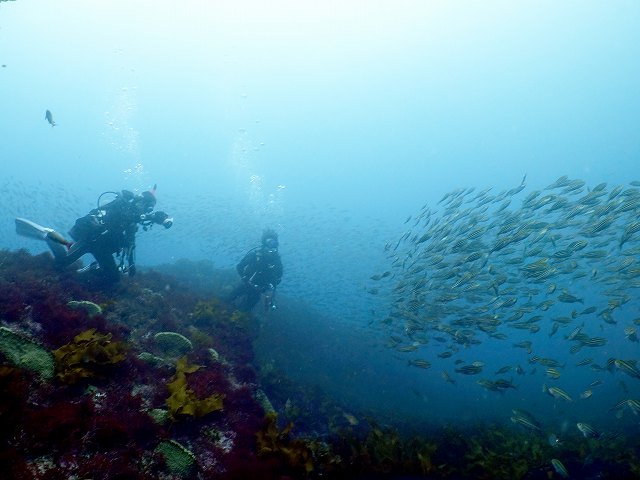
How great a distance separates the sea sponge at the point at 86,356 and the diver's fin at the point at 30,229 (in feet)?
20.7

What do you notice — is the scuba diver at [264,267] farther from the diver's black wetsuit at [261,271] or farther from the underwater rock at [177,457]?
the underwater rock at [177,457]

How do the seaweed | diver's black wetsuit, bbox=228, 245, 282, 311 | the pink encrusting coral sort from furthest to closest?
diver's black wetsuit, bbox=228, 245, 282, 311, the seaweed, the pink encrusting coral

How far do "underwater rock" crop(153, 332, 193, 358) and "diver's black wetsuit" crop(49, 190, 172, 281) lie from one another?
3.55 meters

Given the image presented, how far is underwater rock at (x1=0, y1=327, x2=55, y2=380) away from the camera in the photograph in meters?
4.62

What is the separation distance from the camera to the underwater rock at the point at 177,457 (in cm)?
446

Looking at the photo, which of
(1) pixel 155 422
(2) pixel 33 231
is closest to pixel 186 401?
(1) pixel 155 422

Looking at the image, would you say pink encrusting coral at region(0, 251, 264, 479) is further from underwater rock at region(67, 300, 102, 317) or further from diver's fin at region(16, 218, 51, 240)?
diver's fin at region(16, 218, 51, 240)

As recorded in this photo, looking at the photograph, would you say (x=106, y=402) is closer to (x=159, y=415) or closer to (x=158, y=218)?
(x=159, y=415)

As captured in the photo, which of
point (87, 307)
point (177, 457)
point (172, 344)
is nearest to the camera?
point (177, 457)

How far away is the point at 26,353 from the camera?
15.7 ft

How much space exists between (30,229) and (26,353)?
749 centimetres

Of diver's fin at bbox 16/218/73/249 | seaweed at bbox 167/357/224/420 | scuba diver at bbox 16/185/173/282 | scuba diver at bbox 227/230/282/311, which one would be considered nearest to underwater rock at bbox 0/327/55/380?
seaweed at bbox 167/357/224/420

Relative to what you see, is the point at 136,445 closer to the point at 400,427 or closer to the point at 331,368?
the point at 400,427

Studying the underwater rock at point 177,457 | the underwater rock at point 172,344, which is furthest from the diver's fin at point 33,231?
the underwater rock at point 177,457
